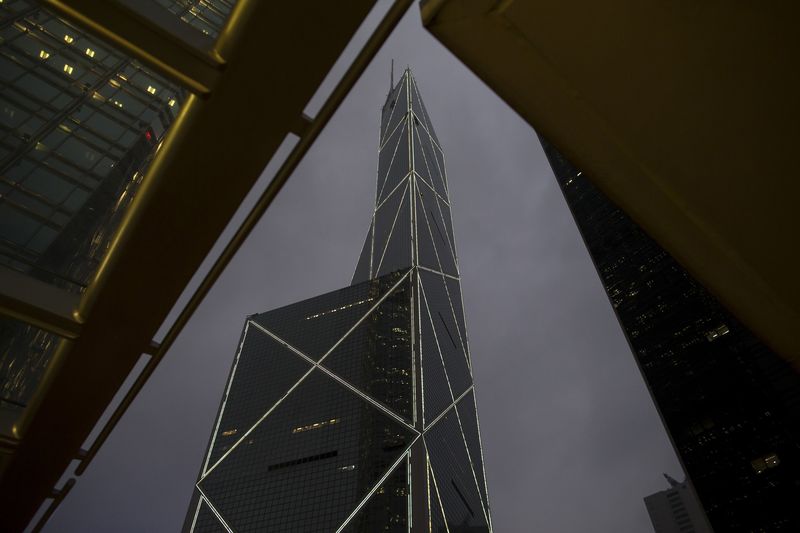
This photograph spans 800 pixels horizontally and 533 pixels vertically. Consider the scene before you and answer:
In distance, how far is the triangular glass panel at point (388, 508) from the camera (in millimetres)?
43812

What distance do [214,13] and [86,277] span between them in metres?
7.27

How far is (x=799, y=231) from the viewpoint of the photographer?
1.57 meters

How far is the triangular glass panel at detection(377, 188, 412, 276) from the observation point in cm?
6938

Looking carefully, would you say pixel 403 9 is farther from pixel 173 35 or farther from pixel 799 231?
pixel 799 231

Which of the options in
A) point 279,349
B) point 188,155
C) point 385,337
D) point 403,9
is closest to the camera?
A: point 403,9

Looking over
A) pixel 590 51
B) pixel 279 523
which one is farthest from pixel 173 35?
pixel 279 523

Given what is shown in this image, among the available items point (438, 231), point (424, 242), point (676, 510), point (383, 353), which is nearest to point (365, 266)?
point (424, 242)

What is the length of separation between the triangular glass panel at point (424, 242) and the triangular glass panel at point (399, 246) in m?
1.42

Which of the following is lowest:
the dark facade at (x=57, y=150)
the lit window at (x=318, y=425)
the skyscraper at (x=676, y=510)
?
the dark facade at (x=57, y=150)

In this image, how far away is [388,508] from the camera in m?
44.4

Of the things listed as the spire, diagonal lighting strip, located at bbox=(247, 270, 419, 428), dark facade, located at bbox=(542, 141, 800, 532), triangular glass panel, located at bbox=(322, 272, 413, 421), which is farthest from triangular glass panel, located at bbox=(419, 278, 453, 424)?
dark facade, located at bbox=(542, 141, 800, 532)

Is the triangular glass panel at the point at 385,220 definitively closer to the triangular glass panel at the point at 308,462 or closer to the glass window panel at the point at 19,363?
the triangular glass panel at the point at 308,462

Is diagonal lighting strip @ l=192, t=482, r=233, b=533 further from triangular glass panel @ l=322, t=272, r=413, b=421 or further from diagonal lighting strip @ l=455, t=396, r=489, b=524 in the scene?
diagonal lighting strip @ l=455, t=396, r=489, b=524

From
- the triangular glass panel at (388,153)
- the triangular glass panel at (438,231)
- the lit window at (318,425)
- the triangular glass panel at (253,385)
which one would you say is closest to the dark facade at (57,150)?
the lit window at (318,425)
